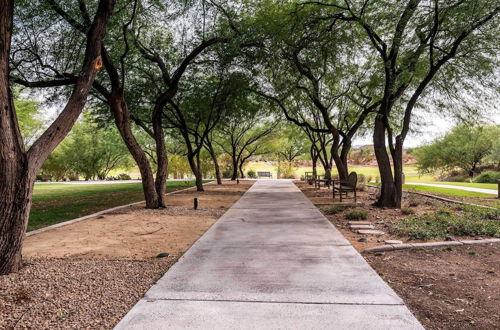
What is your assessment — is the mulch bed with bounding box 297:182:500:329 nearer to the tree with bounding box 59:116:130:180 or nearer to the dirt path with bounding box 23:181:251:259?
the dirt path with bounding box 23:181:251:259

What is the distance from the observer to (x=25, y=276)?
13.8 ft

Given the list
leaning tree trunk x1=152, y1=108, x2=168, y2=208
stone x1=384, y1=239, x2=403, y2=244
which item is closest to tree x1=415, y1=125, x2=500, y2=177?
stone x1=384, y1=239, x2=403, y2=244

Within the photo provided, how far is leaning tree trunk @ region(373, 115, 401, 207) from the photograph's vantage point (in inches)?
430

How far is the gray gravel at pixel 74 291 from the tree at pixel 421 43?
29.2 feet

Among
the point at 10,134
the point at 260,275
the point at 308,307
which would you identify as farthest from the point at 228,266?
the point at 10,134

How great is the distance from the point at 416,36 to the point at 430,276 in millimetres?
9027

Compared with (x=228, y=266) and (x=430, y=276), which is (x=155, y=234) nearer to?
(x=228, y=266)

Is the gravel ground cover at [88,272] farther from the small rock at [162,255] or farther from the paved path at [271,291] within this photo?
the paved path at [271,291]

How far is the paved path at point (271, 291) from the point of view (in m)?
2.99

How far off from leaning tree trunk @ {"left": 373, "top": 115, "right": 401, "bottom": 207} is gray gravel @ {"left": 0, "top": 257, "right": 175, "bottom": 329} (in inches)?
339

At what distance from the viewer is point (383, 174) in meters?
11.3

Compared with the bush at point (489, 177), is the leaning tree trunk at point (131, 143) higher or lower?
higher

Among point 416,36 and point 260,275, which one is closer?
point 260,275

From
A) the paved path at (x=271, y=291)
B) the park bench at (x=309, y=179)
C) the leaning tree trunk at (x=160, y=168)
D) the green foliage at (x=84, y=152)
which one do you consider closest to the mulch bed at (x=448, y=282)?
the paved path at (x=271, y=291)
